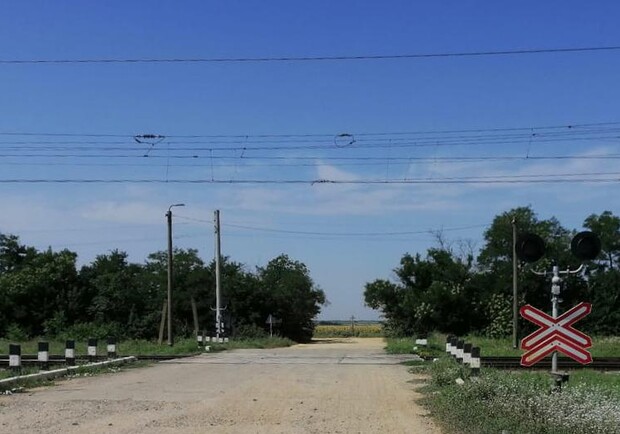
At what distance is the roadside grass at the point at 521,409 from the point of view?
28.6 feet

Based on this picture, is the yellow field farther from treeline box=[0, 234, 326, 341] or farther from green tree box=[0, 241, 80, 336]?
green tree box=[0, 241, 80, 336]

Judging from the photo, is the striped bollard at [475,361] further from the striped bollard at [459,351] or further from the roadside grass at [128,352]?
the roadside grass at [128,352]

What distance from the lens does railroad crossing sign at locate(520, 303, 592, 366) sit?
39.1 feet

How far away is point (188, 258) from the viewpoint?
6456 cm

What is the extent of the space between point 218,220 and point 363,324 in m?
82.8

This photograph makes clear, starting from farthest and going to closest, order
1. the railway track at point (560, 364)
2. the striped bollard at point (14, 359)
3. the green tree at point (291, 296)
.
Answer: the green tree at point (291, 296)
the railway track at point (560, 364)
the striped bollard at point (14, 359)

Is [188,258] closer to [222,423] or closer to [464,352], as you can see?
[464,352]

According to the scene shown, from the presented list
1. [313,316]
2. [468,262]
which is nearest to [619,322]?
[468,262]

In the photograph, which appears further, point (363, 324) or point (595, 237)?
point (363, 324)

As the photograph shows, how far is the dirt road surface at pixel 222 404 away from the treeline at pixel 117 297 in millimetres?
36053

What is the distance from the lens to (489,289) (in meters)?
58.4

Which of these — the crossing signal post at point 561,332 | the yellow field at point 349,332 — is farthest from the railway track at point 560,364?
the yellow field at point 349,332

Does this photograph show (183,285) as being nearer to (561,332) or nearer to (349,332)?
(561,332)

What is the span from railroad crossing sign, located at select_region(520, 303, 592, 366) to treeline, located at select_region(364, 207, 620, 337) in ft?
148
